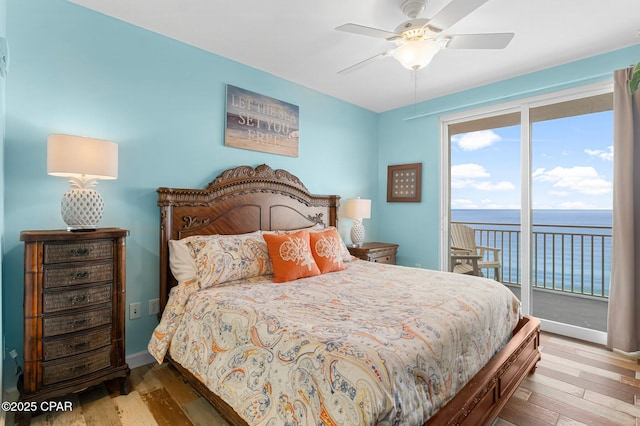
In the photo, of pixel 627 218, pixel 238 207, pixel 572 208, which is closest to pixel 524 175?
pixel 572 208

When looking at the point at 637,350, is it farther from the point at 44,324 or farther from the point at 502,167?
the point at 44,324

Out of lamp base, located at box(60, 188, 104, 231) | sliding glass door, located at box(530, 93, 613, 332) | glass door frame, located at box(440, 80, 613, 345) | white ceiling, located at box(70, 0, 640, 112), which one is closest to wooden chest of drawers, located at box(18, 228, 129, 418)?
lamp base, located at box(60, 188, 104, 231)

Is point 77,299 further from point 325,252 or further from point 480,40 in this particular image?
point 480,40

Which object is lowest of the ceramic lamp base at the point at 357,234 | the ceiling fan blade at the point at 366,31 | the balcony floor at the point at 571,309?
the balcony floor at the point at 571,309

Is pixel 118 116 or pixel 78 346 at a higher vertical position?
pixel 118 116

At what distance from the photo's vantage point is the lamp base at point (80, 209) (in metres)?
1.89

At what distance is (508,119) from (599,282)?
2253 mm

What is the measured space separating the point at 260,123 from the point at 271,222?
1.01 metres

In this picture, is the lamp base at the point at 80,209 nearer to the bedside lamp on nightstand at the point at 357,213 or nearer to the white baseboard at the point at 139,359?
the white baseboard at the point at 139,359

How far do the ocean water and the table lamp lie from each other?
3.71m

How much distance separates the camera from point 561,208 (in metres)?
3.30

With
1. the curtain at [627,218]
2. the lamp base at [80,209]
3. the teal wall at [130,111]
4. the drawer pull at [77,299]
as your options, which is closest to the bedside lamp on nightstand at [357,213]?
the teal wall at [130,111]

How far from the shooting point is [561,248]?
393 cm

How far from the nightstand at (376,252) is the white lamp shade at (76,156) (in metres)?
2.59
